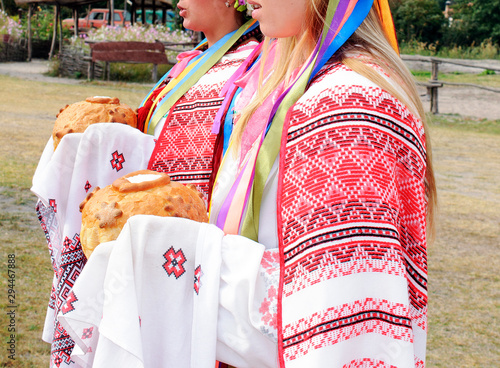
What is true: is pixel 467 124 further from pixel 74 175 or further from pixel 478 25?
pixel 478 25

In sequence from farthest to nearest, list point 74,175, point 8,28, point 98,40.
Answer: point 8,28 → point 98,40 → point 74,175

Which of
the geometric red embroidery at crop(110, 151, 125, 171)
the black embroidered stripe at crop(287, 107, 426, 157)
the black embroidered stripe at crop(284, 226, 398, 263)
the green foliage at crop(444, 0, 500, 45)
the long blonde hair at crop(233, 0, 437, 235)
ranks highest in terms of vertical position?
the long blonde hair at crop(233, 0, 437, 235)

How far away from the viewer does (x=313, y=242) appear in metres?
1.51

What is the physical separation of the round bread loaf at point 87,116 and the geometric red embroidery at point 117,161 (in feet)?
0.63

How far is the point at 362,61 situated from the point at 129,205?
0.72m

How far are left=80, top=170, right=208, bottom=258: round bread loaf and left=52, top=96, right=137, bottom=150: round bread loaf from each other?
76 cm

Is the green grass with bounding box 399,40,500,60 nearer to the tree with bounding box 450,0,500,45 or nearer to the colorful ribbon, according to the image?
the tree with bounding box 450,0,500,45

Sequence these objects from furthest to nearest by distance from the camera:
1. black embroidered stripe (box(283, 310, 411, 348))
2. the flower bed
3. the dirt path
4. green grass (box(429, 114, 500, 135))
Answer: the flower bed
the dirt path
green grass (box(429, 114, 500, 135))
black embroidered stripe (box(283, 310, 411, 348))

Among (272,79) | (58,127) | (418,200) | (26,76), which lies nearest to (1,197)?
(58,127)

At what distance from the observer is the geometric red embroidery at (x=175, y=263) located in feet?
5.24

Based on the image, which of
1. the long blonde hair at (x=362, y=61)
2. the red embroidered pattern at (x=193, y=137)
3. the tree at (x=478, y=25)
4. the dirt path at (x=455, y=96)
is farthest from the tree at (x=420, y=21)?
the long blonde hair at (x=362, y=61)

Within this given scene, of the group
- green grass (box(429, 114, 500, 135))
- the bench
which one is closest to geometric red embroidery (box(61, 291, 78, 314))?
green grass (box(429, 114, 500, 135))

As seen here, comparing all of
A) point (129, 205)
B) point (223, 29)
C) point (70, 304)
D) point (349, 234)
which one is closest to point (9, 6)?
point (223, 29)

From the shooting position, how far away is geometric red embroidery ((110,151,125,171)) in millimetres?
2408
